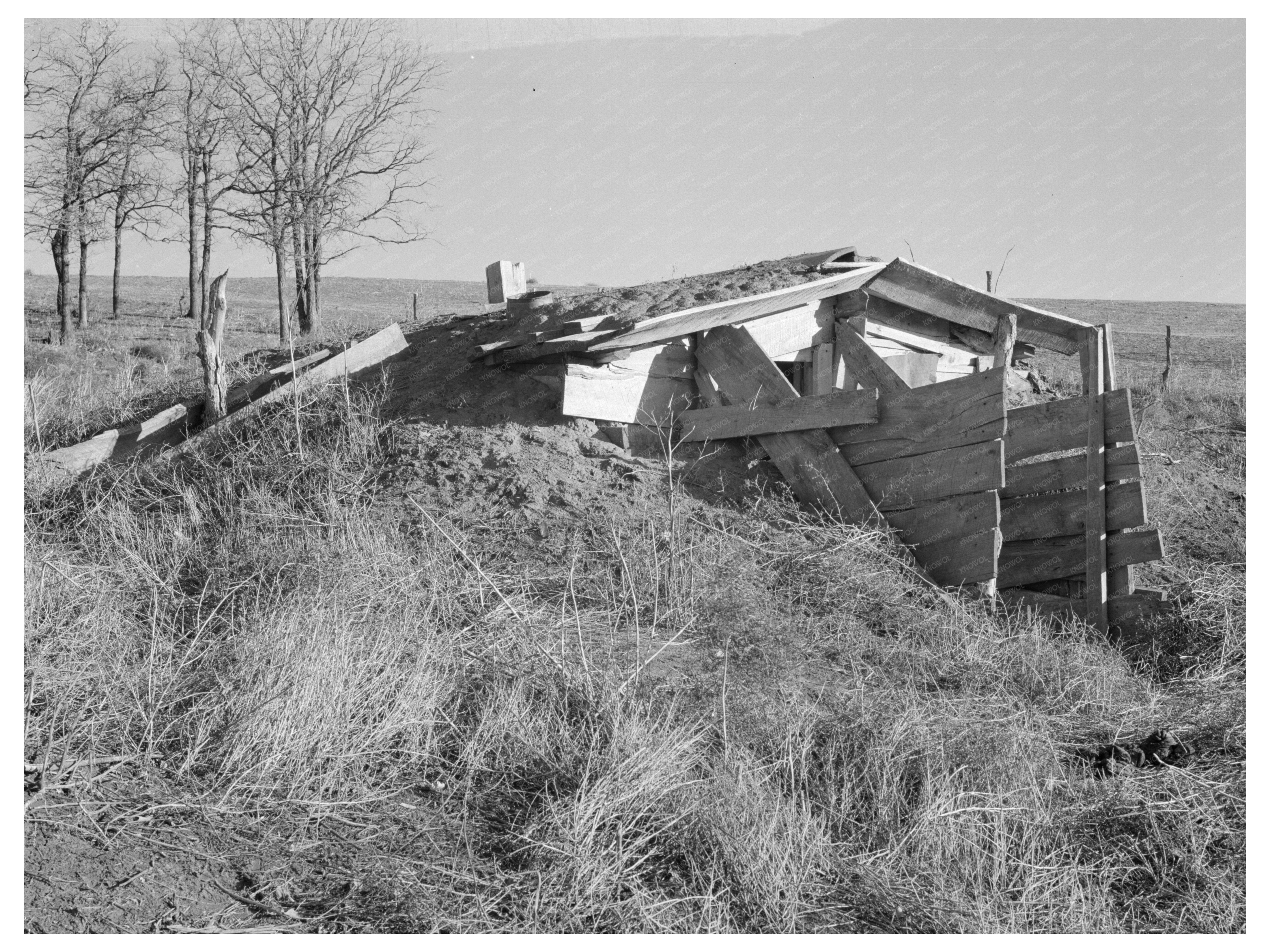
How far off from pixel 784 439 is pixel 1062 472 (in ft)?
7.04

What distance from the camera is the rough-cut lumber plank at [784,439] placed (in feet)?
26.0

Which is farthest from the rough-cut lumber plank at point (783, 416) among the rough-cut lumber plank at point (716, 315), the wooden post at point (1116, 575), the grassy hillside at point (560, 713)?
the wooden post at point (1116, 575)

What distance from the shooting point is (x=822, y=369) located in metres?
9.27

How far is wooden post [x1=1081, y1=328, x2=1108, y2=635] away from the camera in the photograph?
768 centimetres

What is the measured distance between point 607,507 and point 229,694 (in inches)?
127

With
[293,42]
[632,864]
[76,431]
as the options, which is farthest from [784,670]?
[293,42]

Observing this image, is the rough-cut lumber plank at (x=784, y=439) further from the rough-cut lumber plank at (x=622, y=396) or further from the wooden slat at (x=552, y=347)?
the wooden slat at (x=552, y=347)

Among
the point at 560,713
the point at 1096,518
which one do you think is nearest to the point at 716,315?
the point at 1096,518

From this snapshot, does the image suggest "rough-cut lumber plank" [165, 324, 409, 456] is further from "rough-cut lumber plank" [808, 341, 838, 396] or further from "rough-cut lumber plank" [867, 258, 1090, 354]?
"rough-cut lumber plank" [867, 258, 1090, 354]

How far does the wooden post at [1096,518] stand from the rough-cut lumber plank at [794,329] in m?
2.31

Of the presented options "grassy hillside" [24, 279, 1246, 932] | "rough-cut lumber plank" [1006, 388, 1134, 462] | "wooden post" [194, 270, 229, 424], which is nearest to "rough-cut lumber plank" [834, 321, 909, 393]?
"rough-cut lumber plank" [1006, 388, 1134, 462]

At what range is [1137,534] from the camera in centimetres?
766

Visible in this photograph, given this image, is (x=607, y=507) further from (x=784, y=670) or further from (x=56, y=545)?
(x=56, y=545)

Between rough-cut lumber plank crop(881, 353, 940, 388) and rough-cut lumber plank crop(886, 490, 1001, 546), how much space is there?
6.44ft
